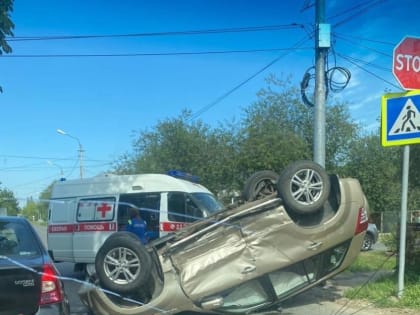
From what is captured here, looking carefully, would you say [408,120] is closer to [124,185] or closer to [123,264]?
[123,264]

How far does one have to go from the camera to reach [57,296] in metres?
4.93

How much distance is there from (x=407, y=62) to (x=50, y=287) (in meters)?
5.87

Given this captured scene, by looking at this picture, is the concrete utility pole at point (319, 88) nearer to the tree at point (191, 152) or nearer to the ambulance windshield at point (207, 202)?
the ambulance windshield at point (207, 202)

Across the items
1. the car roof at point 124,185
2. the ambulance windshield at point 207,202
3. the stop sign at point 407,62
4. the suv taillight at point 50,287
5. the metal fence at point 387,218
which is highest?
the stop sign at point 407,62

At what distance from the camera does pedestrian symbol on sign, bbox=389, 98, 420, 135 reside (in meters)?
7.81

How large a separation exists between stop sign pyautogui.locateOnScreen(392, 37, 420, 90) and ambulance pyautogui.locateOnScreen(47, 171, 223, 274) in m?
5.66

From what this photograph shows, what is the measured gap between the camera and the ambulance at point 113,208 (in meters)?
12.5

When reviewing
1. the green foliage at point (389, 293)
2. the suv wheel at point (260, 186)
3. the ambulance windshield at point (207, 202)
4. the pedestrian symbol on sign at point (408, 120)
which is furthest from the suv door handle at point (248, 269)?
the ambulance windshield at point (207, 202)

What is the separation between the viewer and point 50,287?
4.89 metres

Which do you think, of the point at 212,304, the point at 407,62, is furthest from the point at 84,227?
the point at 407,62

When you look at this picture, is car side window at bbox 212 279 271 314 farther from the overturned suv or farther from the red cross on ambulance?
the red cross on ambulance

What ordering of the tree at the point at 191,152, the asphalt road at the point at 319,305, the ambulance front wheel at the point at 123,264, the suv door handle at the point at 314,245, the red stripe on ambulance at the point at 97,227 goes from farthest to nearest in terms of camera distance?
the tree at the point at 191,152
the red stripe on ambulance at the point at 97,227
the asphalt road at the point at 319,305
the suv door handle at the point at 314,245
the ambulance front wheel at the point at 123,264

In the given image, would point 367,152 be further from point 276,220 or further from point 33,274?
point 33,274

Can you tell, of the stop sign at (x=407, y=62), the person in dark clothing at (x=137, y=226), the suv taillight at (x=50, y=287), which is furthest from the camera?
the person in dark clothing at (x=137, y=226)
